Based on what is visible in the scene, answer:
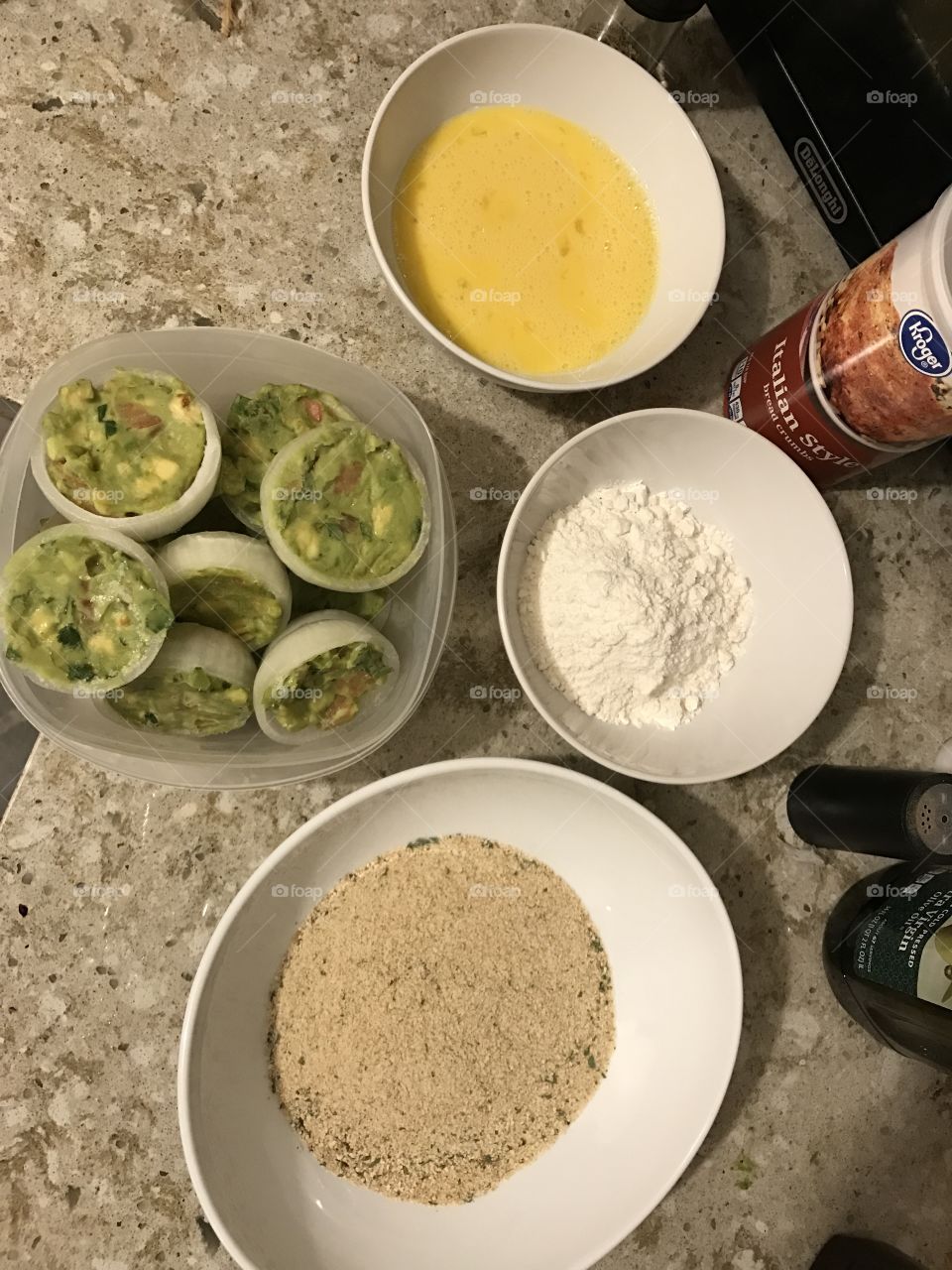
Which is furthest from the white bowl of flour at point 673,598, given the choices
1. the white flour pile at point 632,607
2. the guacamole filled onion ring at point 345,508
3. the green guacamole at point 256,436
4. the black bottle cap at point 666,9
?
the black bottle cap at point 666,9

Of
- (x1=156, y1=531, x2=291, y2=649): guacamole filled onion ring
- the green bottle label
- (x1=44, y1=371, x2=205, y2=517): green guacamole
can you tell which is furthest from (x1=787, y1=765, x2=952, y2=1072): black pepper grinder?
(x1=44, y1=371, x2=205, y2=517): green guacamole

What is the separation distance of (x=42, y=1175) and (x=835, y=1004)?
2.50 ft

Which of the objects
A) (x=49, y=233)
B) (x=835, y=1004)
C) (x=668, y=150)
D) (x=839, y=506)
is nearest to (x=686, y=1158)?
(x=835, y=1004)

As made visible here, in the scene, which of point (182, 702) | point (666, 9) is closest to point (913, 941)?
point (182, 702)

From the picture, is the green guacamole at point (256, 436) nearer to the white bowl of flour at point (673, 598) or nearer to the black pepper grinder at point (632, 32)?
the white bowl of flour at point (673, 598)

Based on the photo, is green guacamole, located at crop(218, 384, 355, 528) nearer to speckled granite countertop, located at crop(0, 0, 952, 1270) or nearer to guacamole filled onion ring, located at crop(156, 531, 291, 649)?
guacamole filled onion ring, located at crop(156, 531, 291, 649)

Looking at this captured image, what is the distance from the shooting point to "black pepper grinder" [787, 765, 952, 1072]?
73cm

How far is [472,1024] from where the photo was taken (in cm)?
79

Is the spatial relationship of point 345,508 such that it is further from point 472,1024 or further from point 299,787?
point 472,1024

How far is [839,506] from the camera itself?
91 cm

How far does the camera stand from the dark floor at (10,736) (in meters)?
0.80

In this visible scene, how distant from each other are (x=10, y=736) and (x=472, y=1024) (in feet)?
1.68

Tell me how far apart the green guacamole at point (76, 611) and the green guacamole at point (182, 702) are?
38mm

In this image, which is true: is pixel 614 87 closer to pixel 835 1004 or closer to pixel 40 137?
pixel 40 137
